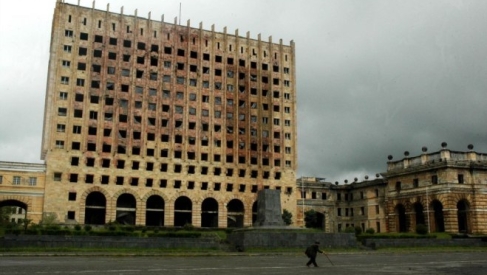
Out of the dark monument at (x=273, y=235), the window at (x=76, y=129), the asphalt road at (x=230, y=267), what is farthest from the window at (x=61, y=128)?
the asphalt road at (x=230, y=267)

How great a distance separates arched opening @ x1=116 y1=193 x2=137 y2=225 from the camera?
68125mm

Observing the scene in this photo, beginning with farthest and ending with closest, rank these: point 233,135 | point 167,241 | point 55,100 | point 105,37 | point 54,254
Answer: point 233,135, point 105,37, point 55,100, point 167,241, point 54,254

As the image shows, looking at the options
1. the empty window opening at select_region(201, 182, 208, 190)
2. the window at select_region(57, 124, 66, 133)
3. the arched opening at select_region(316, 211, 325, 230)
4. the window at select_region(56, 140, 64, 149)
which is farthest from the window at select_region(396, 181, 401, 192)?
the window at select_region(57, 124, 66, 133)

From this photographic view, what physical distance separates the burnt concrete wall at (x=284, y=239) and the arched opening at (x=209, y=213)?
106ft

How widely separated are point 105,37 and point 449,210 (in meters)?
52.3

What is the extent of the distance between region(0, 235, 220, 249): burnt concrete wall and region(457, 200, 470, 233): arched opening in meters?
35.7

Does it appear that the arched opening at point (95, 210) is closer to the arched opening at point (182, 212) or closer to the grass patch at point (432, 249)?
the arched opening at point (182, 212)

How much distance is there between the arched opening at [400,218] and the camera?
6731 centimetres

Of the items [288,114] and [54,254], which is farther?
[288,114]

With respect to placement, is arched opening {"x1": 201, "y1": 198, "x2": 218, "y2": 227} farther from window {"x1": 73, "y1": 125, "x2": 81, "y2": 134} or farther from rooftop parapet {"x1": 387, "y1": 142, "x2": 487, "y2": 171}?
rooftop parapet {"x1": 387, "y1": 142, "x2": 487, "y2": 171}

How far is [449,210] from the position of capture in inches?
2283

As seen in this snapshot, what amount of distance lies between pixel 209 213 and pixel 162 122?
1587 cm

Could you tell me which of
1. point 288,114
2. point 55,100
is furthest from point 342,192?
point 55,100

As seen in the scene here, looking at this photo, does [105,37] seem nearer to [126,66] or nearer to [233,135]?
[126,66]
